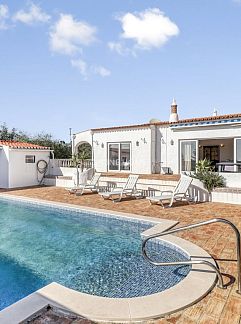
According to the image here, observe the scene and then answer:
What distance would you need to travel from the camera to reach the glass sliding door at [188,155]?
19.3 meters

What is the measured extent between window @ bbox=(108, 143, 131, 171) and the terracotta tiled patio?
585cm

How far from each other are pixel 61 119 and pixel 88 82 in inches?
708

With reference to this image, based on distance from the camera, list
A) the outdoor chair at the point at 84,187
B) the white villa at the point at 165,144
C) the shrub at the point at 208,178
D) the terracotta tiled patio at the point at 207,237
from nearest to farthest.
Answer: the terracotta tiled patio at the point at 207,237 < the shrub at the point at 208,178 < the outdoor chair at the point at 84,187 < the white villa at the point at 165,144

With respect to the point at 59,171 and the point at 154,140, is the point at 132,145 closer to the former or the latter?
the point at 154,140

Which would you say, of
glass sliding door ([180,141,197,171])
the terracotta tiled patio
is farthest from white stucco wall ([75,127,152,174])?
the terracotta tiled patio

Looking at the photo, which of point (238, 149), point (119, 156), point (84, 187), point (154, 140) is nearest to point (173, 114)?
point (154, 140)

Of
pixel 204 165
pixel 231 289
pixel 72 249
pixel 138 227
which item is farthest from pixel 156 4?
pixel 231 289

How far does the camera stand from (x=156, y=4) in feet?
45.1

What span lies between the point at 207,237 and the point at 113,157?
15641 mm

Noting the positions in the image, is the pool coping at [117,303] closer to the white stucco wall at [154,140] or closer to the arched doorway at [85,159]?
the white stucco wall at [154,140]

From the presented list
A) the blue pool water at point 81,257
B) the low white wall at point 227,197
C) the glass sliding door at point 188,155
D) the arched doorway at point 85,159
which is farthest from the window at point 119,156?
the blue pool water at point 81,257

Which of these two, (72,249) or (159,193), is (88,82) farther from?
(72,249)

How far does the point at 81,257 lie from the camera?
775 centimetres

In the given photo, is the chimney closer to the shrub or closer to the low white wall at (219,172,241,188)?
the shrub
